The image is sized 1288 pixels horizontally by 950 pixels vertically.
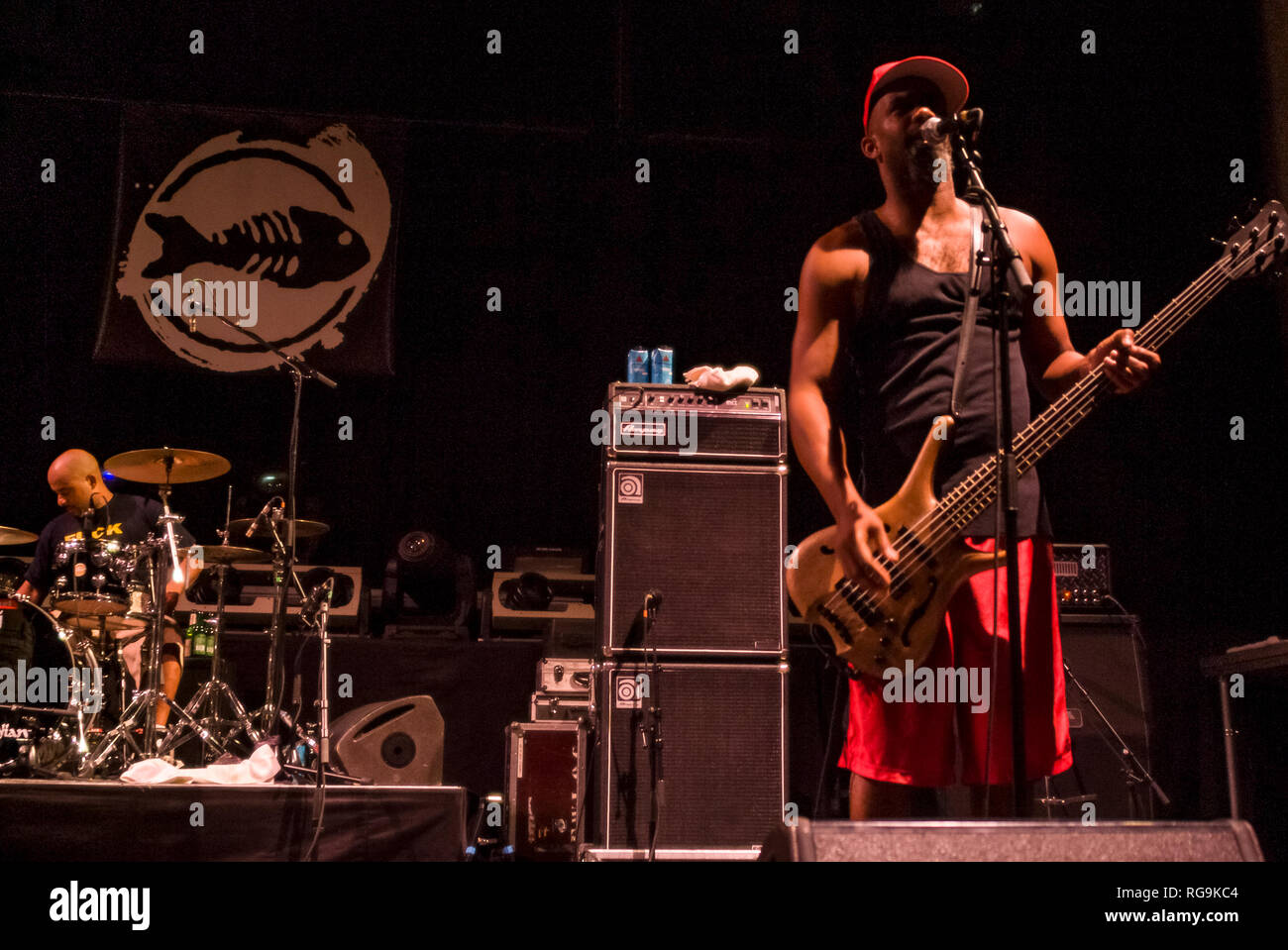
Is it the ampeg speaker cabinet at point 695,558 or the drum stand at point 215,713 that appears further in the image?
the drum stand at point 215,713

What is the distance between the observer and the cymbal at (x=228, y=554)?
5.48 metres

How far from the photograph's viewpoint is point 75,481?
609cm

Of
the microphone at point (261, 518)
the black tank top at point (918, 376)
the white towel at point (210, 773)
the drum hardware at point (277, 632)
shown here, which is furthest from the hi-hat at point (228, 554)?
the black tank top at point (918, 376)

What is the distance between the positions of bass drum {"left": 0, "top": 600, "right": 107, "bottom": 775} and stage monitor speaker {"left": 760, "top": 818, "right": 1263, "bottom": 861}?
4.75 meters

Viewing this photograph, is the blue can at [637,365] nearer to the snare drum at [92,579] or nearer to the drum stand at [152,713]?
the drum stand at [152,713]

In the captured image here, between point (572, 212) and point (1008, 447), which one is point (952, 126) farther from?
point (572, 212)

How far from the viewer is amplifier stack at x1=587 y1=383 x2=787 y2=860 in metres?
3.61

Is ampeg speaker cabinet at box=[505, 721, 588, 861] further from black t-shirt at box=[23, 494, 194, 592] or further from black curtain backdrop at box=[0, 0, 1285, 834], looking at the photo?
black t-shirt at box=[23, 494, 194, 592]

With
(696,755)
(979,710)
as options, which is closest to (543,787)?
(696,755)

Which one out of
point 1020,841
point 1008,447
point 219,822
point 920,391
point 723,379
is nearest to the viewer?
point 1020,841

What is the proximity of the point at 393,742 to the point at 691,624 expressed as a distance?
190cm

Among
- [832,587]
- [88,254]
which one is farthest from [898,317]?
[88,254]

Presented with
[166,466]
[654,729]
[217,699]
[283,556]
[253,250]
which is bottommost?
[217,699]

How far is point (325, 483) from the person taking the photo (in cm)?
682
